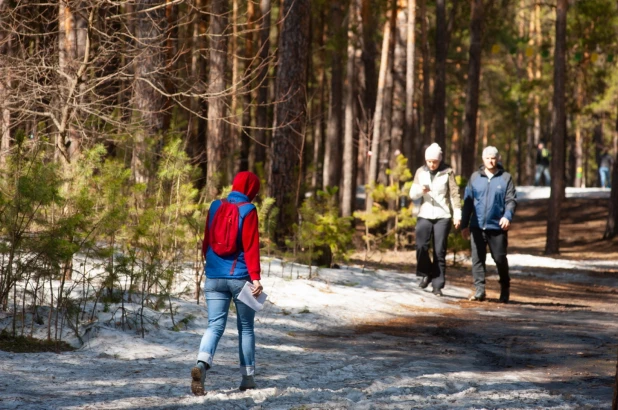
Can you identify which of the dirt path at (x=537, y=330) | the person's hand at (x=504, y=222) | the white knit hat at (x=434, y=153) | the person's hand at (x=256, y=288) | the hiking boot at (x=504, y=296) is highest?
the white knit hat at (x=434, y=153)

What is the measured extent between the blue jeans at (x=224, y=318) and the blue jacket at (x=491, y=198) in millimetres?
6139

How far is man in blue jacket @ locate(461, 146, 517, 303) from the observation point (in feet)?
38.4

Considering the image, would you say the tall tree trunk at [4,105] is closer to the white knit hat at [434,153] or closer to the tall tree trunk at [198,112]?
the tall tree trunk at [198,112]

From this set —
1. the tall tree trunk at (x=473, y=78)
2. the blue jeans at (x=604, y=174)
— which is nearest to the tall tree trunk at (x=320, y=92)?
the tall tree trunk at (x=473, y=78)

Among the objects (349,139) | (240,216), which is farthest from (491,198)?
(349,139)

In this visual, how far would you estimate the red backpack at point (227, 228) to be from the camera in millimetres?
6129

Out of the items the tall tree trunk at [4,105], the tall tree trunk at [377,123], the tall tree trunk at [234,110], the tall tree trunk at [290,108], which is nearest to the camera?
the tall tree trunk at [4,105]

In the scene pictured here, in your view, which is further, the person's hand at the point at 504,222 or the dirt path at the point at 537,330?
the person's hand at the point at 504,222

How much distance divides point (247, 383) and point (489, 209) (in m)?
Result: 6.33

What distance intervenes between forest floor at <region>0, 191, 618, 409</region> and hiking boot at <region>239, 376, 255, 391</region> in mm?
62

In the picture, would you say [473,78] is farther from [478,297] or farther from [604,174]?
[604,174]

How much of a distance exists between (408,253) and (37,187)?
13857mm

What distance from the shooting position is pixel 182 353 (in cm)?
769

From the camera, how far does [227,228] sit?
6141 mm
